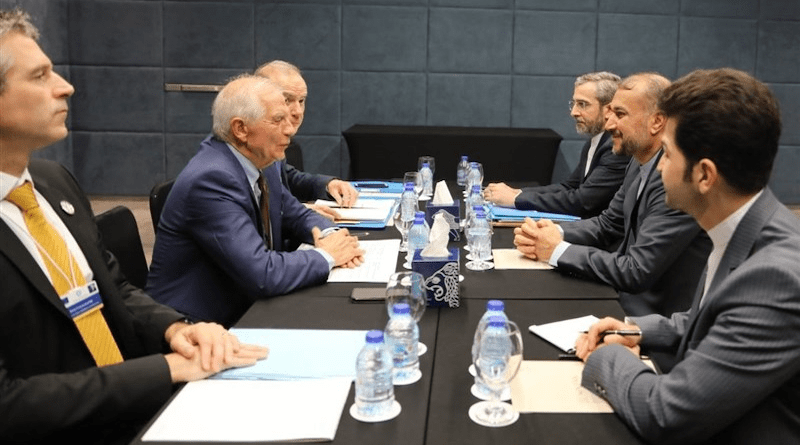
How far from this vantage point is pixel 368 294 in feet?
6.88

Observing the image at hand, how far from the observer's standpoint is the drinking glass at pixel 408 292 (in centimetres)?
182

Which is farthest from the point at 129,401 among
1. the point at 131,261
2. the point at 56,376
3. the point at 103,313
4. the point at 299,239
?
the point at 299,239

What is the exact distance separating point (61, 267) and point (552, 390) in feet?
3.55

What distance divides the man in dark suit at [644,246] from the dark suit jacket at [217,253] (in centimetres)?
74

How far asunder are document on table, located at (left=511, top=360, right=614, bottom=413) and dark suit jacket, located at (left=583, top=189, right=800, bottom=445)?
0.06 meters

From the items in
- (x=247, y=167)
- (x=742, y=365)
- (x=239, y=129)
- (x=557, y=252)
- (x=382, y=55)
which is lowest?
(x=557, y=252)

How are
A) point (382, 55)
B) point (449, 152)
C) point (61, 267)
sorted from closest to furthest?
point (61, 267), point (449, 152), point (382, 55)

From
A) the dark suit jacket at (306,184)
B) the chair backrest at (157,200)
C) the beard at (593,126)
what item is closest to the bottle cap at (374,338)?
the chair backrest at (157,200)

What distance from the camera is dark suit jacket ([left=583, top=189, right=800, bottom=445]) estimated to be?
1250mm

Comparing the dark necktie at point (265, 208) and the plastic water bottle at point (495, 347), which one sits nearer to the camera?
the plastic water bottle at point (495, 347)

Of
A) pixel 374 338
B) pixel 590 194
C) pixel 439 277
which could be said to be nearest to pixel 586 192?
pixel 590 194

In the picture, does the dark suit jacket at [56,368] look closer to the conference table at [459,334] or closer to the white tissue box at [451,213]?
the conference table at [459,334]

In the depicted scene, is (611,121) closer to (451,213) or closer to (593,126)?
(451,213)

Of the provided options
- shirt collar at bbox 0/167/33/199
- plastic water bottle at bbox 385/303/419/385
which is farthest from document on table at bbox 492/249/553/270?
shirt collar at bbox 0/167/33/199
